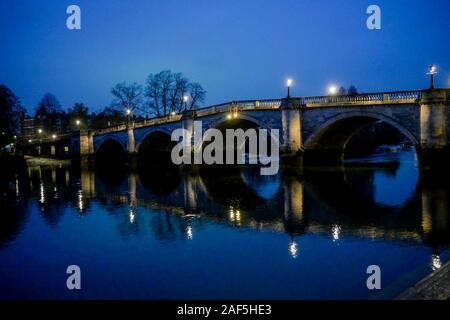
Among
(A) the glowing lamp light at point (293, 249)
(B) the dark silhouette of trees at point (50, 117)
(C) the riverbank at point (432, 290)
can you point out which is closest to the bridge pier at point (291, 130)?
(A) the glowing lamp light at point (293, 249)

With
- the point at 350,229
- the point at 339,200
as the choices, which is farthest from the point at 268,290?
the point at 339,200

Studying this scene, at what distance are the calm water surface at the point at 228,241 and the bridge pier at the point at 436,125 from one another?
87.2 inches

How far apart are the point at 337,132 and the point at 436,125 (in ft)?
29.8

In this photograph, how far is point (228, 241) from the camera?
39.2 feet

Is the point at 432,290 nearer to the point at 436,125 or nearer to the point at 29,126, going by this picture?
the point at 436,125

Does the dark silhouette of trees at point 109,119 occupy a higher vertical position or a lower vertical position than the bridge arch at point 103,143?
higher

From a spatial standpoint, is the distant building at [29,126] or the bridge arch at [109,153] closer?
the bridge arch at [109,153]

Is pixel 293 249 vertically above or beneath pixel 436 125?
beneath

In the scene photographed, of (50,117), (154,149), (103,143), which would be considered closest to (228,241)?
(154,149)

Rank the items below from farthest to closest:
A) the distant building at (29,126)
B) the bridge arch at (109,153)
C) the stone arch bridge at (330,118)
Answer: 1. the distant building at (29,126)
2. the bridge arch at (109,153)
3. the stone arch bridge at (330,118)

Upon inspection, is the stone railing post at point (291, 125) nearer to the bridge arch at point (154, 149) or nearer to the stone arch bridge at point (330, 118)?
the stone arch bridge at point (330, 118)

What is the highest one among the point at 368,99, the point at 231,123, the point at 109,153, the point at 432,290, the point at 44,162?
the point at 368,99

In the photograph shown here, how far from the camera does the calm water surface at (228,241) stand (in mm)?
8516
